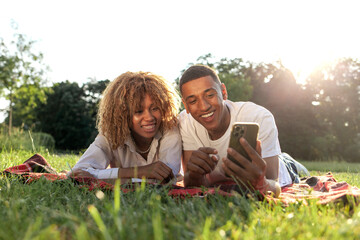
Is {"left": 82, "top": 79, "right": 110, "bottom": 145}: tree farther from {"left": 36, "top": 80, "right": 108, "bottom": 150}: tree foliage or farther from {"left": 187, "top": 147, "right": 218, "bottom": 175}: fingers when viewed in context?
{"left": 187, "top": 147, "right": 218, "bottom": 175}: fingers

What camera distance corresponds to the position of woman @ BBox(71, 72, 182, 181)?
12.5 feet

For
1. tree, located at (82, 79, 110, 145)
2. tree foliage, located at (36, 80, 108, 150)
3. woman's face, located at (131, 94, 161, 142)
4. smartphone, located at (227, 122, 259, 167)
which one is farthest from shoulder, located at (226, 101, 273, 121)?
tree, located at (82, 79, 110, 145)

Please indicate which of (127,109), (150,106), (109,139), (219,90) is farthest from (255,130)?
(109,139)

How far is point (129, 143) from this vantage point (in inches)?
161

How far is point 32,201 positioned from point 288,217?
168cm

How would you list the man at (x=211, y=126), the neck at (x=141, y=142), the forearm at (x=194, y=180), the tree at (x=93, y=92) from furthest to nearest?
1. the tree at (x=93, y=92)
2. the neck at (x=141, y=142)
3. the forearm at (x=194, y=180)
4. the man at (x=211, y=126)

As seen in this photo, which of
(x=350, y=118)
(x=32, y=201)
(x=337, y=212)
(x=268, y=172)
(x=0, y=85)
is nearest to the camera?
(x=337, y=212)

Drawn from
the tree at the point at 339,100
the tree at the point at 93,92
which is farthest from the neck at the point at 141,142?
the tree at the point at 93,92

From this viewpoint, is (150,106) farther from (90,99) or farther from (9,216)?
(90,99)

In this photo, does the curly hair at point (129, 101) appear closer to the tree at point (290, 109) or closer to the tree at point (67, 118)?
the tree at point (290, 109)

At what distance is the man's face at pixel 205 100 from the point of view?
3.53 metres

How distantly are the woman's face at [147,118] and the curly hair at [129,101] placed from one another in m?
0.05

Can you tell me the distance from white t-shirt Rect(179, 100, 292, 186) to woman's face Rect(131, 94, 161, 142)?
376 millimetres

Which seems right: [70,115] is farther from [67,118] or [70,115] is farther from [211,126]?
[211,126]
